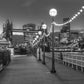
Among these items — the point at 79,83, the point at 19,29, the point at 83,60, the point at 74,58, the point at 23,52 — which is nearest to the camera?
the point at 79,83

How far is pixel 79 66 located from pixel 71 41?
9521 cm

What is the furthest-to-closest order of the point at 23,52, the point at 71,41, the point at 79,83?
1. the point at 71,41
2. the point at 23,52
3. the point at 79,83

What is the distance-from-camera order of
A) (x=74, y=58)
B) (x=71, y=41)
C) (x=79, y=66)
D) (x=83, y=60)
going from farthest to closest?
(x=71, y=41)
(x=74, y=58)
(x=79, y=66)
(x=83, y=60)

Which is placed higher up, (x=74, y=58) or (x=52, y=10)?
(x=52, y=10)

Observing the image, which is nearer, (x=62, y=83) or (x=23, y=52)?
(x=62, y=83)

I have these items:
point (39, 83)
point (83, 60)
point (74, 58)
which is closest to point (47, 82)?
point (39, 83)

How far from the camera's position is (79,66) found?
15.0m

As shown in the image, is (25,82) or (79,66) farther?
(79,66)

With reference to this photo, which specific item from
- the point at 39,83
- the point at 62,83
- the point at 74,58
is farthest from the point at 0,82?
the point at 74,58

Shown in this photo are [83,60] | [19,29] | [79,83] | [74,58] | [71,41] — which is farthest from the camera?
[71,41]

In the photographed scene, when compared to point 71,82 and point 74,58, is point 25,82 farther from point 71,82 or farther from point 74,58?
point 74,58

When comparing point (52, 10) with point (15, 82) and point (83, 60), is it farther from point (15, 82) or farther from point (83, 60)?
point (15, 82)

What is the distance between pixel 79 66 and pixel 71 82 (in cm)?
578

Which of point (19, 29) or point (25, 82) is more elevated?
point (19, 29)
